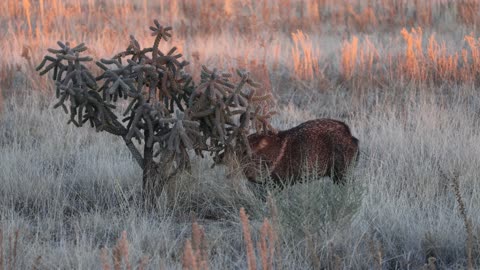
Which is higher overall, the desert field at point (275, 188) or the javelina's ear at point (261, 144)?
the javelina's ear at point (261, 144)

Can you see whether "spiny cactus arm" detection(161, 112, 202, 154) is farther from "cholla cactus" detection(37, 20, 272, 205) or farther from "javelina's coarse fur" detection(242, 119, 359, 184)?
"javelina's coarse fur" detection(242, 119, 359, 184)

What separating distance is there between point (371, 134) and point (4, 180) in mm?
2630

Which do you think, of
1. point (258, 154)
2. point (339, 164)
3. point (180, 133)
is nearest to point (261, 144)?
point (258, 154)

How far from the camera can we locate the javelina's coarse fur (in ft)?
11.9

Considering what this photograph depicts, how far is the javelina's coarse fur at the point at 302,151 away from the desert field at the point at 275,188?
11 centimetres

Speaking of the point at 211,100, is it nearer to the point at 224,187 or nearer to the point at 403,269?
the point at 224,187

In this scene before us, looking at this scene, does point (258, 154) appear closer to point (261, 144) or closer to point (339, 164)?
point (261, 144)

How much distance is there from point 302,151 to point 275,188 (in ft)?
0.79

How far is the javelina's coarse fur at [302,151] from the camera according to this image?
143 inches

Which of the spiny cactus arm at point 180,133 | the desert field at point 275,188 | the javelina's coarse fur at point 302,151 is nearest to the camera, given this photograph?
the desert field at point 275,188

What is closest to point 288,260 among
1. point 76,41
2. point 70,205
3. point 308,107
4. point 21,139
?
point 70,205

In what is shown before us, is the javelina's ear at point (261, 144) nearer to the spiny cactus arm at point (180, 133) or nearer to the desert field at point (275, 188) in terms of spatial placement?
the desert field at point (275, 188)

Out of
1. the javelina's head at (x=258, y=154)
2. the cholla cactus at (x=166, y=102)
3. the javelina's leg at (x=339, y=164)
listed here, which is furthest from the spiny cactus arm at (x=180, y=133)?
the javelina's leg at (x=339, y=164)

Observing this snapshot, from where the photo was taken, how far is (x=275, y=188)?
359cm
